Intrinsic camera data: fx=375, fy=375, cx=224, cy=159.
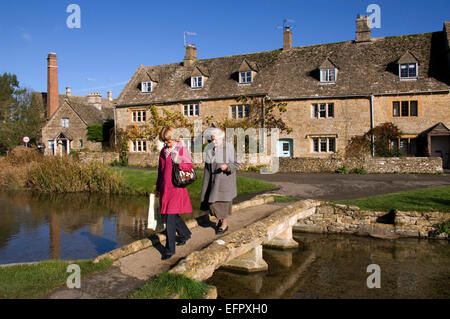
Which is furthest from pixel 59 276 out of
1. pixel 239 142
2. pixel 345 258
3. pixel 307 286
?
pixel 239 142

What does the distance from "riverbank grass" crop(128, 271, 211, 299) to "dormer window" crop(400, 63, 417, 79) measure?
2663 cm

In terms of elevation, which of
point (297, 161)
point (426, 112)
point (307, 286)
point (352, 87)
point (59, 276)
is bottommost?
point (307, 286)

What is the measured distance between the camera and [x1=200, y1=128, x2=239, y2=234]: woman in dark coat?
751 centimetres

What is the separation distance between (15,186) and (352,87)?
79.6ft

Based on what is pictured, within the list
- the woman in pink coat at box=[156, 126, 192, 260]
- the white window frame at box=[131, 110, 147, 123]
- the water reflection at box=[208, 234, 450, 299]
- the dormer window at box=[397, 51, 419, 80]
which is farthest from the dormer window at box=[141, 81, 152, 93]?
the woman in pink coat at box=[156, 126, 192, 260]

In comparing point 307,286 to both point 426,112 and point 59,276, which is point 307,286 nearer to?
point 59,276

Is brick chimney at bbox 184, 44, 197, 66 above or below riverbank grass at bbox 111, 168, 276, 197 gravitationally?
above

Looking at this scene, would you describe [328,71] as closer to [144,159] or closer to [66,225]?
[144,159]

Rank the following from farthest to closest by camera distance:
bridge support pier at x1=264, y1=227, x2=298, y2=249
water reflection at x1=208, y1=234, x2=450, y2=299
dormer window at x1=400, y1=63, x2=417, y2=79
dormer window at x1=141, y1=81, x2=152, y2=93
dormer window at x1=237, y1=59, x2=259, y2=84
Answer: dormer window at x1=141, y1=81, x2=152, y2=93 → dormer window at x1=237, y1=59, x2=259, y2=84 → dormer window at x1=400, y1=63, x2=417, y2=79 → bridge support pier at x1=264, y1=227, x2=298, y2=249 → water reflection at x1=208, y1=234, x2=450, y2=299

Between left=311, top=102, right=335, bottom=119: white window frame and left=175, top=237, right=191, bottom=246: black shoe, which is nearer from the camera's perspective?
left=175, top=237, right=191, bottom=246: black shoe

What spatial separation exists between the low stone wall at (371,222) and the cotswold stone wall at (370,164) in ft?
40.3

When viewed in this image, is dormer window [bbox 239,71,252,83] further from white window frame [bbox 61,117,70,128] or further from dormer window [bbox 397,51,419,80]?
white window frame [bbox 61,117,70,128]

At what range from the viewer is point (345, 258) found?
1027 centimetres

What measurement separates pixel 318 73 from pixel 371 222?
1965cm
